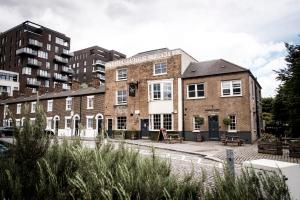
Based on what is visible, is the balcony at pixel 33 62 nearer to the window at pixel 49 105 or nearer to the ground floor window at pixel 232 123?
the window at pixel 49 105

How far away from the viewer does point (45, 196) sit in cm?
397

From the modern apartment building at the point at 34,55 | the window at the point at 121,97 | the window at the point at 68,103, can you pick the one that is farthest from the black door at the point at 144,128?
the modern apartment building at the point at 34,55

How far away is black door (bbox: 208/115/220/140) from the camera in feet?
80.8

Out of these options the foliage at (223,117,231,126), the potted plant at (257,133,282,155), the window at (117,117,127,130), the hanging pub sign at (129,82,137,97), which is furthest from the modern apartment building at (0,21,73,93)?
the potted plant at (257,133,282,155)

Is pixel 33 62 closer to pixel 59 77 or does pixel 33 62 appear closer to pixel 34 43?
pixel 34 43

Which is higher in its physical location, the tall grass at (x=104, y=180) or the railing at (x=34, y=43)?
the railing at (x=34, y=43)

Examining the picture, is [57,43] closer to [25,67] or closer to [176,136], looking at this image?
[25,67]

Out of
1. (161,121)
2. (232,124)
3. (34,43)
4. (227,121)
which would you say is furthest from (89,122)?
(34,43)

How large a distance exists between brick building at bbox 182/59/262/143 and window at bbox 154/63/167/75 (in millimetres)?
2602

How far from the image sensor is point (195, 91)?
2639 centimetres

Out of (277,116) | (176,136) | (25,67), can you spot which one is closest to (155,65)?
(176,136)

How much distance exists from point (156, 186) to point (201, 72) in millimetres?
23989

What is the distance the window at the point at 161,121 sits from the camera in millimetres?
27469

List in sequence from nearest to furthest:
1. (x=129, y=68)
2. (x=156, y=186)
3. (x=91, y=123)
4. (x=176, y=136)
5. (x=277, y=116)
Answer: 1. (x=156, y=186)
2. (x=176, y=136)
3. (x=277, y=116)
4. (x=129, y=68)
5. (x=91, y=123)
